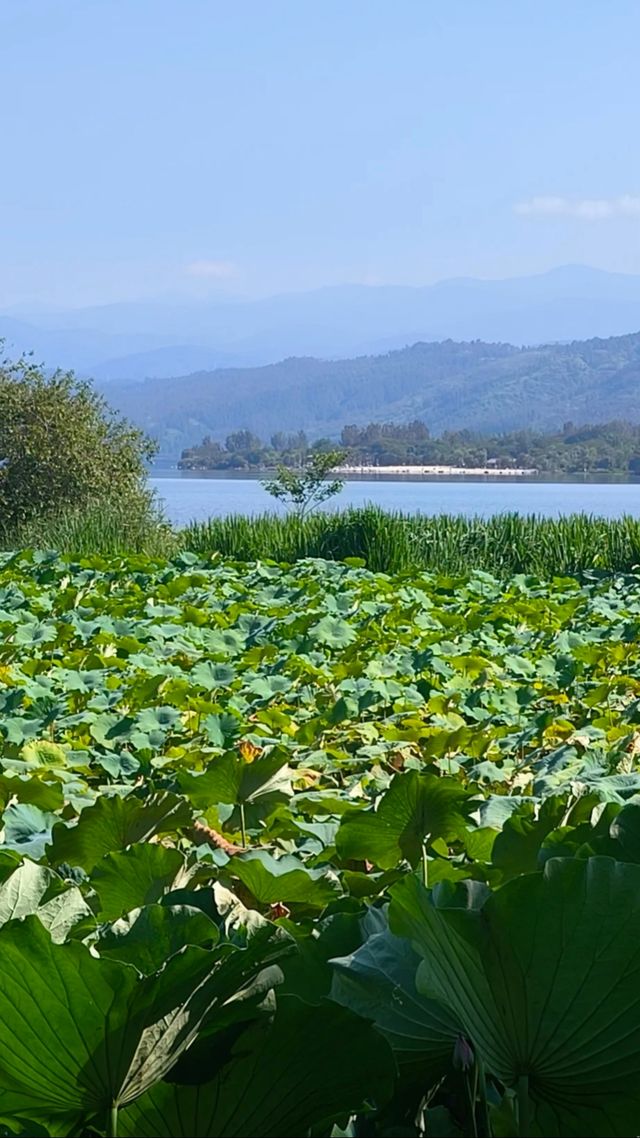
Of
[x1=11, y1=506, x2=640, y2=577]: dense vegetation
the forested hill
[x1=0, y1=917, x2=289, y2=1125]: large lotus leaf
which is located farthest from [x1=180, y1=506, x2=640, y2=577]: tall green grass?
the forested hill

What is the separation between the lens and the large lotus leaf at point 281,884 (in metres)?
1.24

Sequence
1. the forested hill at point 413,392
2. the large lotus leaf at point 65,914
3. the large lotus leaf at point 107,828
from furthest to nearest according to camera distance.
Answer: the forested hill at point 413,392, the large lotus leaf at point 107,828, the large lotus leaf at point 65,914

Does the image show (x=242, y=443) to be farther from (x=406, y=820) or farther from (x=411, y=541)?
(x=406, y=820)

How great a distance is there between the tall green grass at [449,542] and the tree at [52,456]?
17.5 feet

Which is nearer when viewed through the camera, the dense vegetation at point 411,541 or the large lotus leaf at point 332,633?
the large lotus leaf at point 332,633

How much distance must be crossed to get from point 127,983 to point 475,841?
0.96 meters

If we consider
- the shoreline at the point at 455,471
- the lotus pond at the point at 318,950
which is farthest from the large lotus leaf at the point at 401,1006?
the shoreline at the point at 455,471

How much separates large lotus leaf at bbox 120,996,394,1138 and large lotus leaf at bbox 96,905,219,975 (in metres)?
0.08

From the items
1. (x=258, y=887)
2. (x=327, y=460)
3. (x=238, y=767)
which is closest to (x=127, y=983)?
(x=258, y=887)

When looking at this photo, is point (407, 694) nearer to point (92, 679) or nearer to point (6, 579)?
point (92, 679)

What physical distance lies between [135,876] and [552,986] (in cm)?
50

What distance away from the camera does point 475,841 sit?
151 centimetres

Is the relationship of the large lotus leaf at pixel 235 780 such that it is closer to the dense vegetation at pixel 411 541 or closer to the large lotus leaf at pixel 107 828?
the large lotus leaf at pixel 107 828

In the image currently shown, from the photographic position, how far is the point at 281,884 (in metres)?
1.24
